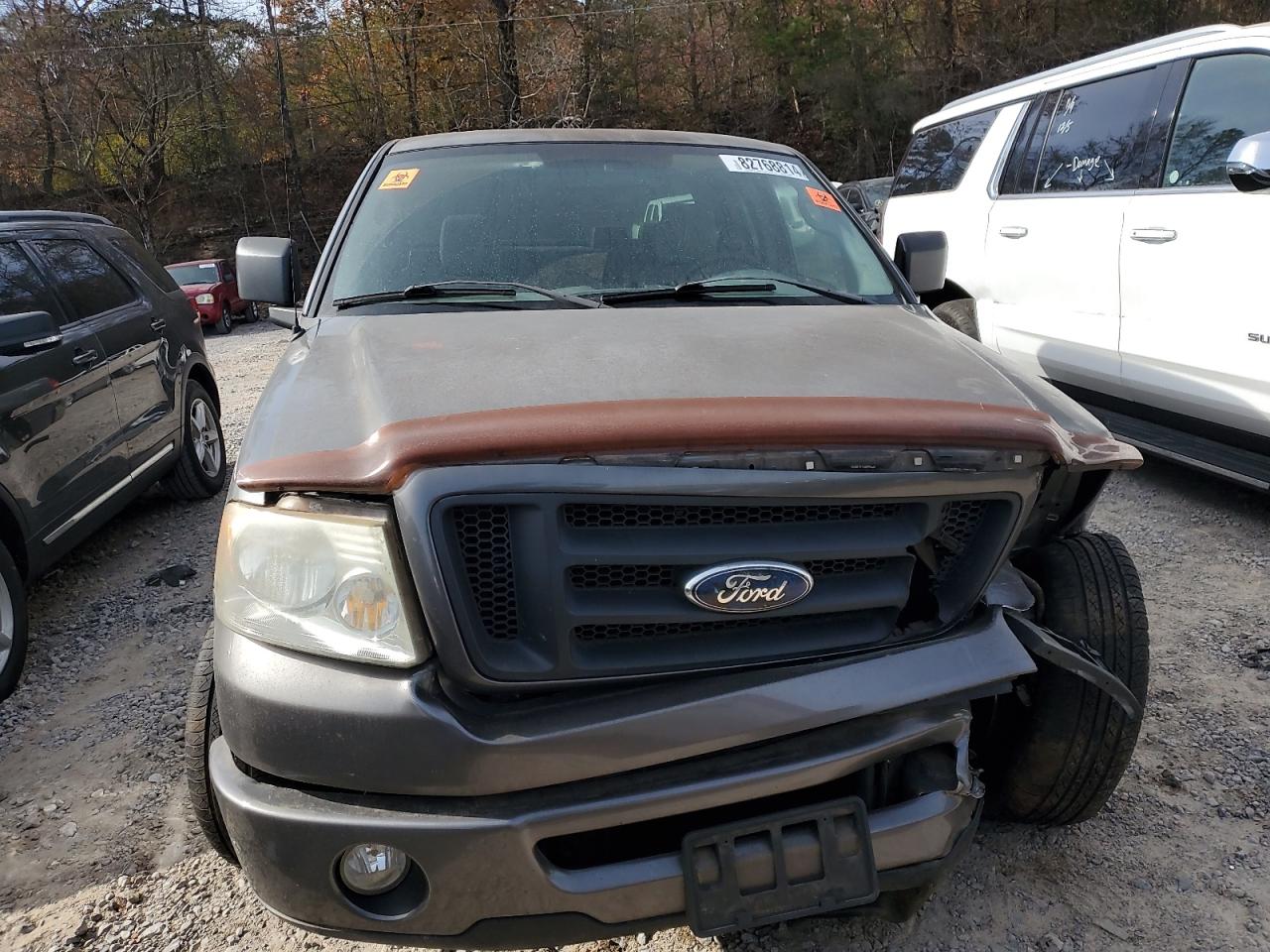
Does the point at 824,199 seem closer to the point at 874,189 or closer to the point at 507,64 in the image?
the point at 874,189

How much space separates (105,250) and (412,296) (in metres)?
3.44

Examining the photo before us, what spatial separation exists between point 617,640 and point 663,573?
15 centimetres

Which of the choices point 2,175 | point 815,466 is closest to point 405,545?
point 815,466

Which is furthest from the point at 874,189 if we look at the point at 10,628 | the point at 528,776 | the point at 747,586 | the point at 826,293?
the point at 528,776

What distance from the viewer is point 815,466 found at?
1.58m

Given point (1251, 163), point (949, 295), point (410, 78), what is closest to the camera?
point (1251, 163)

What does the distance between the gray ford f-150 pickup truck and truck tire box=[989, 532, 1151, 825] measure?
138mm

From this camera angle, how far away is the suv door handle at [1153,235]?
4.17 meters

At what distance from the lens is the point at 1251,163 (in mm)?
3344

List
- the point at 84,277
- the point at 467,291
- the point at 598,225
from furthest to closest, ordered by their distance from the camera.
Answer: the point at 84,277, the point at 598,225, the point at 467,291

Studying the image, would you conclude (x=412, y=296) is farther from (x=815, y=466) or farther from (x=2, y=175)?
(x=2, y=175)

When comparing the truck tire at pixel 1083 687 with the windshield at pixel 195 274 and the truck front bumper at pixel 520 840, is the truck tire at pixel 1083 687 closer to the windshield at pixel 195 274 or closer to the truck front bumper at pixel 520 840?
the truck front bumper at pixel 520 840

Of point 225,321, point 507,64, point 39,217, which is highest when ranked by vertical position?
A: point 507,64

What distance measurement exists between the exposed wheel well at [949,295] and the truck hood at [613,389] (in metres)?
3.74
